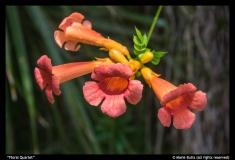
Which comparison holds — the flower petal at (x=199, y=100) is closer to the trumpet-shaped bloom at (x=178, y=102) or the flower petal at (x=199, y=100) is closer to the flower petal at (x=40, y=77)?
the trumpet-shaped bloom at (x=178, y=102)

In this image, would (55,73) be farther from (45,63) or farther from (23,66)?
(23,66)

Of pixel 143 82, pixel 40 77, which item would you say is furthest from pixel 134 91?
pixel 143 82

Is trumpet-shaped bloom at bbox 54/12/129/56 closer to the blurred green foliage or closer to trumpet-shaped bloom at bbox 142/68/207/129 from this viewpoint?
trumpet-shaped bloom at bbox 142/68/207/129

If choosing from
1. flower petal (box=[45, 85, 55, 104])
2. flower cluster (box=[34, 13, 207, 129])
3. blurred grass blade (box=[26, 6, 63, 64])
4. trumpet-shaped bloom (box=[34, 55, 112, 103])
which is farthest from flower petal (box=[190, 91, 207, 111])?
blurred grass blade (box=[26, 6, 63, 64])

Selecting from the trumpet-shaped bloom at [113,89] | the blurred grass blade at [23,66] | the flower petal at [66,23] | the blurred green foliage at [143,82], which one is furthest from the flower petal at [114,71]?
the blurred green foliage at [143,82]

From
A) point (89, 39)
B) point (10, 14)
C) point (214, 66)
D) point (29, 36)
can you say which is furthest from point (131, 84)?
point (29, 36)

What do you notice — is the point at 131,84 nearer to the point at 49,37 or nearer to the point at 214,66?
the point at 49,37

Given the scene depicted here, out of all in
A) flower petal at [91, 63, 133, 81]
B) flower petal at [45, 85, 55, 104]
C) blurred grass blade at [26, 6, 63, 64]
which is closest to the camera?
flower petal at [91, 63, 133, 81]
